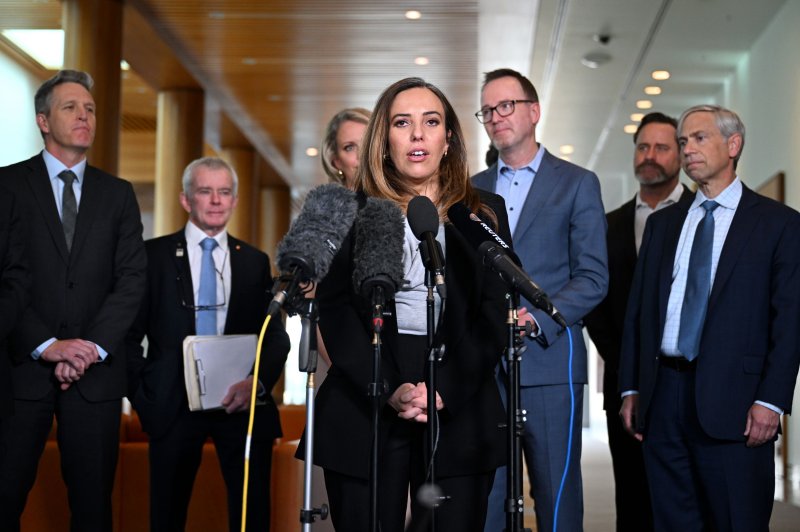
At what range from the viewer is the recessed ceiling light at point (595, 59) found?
11.7 m

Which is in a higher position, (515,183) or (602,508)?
(515,183)

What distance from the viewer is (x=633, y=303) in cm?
390

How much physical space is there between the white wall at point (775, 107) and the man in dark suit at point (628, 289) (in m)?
4.95

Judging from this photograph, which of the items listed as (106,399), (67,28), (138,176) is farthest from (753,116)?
(138,176)

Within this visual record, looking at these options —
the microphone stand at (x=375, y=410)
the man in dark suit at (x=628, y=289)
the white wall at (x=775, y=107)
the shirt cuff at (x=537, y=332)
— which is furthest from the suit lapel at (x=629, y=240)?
the white wall at (x=775, y=107)

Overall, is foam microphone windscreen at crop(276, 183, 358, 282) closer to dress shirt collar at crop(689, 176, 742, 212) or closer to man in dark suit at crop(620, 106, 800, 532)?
man in dark suit at crop(620, 106, 800, 532)

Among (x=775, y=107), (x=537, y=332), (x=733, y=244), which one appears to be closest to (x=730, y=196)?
(x=733, y=244)

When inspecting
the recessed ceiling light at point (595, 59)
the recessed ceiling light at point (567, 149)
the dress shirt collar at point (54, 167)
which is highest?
the recessed ceiling light at point (595, 59)

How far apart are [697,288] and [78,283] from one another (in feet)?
7.39

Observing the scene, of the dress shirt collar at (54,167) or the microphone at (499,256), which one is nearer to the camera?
the microphone at (499,256)

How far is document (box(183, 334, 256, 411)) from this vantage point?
4.15 metres

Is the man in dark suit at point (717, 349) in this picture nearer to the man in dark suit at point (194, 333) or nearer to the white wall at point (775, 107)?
the man in dark suit at point (194, 333)

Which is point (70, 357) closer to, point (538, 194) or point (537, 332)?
point (537, 332)

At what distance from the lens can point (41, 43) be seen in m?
11.7
